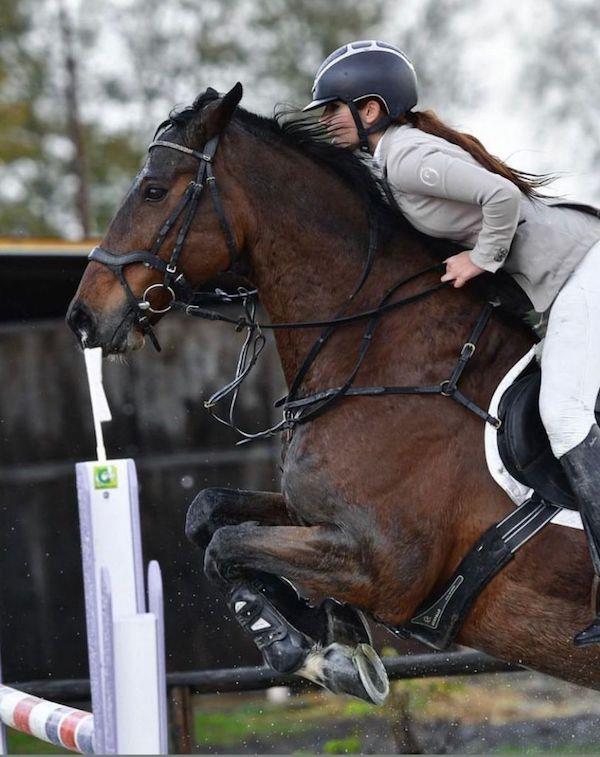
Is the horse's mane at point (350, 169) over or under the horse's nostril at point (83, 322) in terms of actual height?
over

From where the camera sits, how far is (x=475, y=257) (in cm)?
336

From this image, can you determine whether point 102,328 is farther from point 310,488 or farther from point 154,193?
point 310,488

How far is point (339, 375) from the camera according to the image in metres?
3.54

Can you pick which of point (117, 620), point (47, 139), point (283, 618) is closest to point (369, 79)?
point (283, 618)

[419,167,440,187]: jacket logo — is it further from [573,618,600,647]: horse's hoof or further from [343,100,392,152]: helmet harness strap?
[573,618,600,647]: horse's hoof

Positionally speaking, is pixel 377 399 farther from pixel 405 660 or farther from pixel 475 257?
pixel 405 660

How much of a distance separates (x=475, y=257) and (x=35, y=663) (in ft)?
12.7

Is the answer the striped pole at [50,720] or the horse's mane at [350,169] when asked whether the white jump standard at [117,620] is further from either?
the horse's mane at [350,169]

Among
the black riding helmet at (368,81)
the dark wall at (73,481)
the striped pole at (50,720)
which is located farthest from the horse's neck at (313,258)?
the dark wall at (73,481)

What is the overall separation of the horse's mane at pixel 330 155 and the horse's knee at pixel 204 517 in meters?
1.09

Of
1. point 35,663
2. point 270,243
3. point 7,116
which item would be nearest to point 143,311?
point 270,243

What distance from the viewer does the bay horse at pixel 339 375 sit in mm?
3369

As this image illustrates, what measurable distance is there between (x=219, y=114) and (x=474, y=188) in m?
0.86

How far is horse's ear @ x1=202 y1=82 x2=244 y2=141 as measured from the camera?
3.48m
